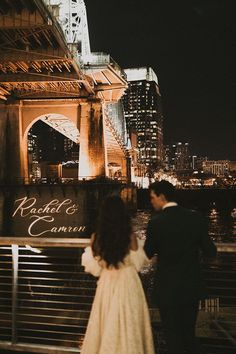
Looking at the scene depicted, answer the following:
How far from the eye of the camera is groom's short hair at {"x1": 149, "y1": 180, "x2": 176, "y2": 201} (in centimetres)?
Result: 402

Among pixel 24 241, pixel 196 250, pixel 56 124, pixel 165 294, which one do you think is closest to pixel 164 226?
pixel 196 250

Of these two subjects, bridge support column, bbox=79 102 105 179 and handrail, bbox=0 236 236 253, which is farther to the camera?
bridge support column, bbox=79 102 105 179

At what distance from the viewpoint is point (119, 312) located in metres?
3.64

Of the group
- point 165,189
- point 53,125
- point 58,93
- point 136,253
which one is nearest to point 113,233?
point 136,253

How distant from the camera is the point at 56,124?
175ft

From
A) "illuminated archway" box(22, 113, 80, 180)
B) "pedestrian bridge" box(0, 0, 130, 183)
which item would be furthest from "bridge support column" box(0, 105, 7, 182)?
"illuminated archway" box(22, 113, 80, 180)

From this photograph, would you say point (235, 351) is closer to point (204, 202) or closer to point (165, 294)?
point (165, 294)

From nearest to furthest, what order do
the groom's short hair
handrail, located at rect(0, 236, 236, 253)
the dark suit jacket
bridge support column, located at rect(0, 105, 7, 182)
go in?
the dark suit jacket < the groom's short hair < handrail, located at rect(0, 236, 236, 253) < bridge support column, located at rect(0, 105, 7, 182)

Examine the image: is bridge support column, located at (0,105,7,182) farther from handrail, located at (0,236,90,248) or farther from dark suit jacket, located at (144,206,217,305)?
dark suit jacket, located at (144,206,217,305)

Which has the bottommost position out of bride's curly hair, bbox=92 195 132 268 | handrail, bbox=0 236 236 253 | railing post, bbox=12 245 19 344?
railing post, bbox=12 245 19 344

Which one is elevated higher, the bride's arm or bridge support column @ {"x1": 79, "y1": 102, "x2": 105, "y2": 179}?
bridge support column @ {"x1": 79, "y1": 102, "x2": 105, "y2": 179}

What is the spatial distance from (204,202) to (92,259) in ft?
244

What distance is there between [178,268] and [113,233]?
699mm

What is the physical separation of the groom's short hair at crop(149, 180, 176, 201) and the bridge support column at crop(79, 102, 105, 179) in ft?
109
